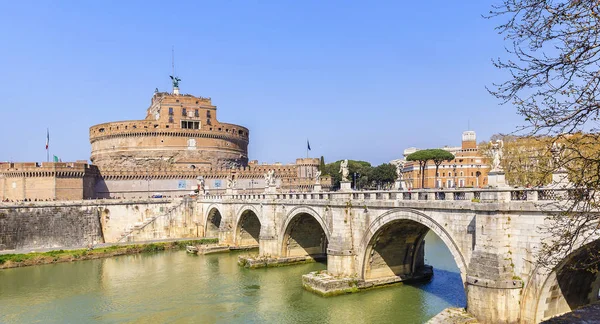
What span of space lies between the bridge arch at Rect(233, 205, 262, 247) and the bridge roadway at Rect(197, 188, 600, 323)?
1.82 metres

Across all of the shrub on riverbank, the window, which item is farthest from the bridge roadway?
the window

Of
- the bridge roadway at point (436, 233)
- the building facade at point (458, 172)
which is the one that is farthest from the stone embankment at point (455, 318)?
the building facade at point (458, 172)

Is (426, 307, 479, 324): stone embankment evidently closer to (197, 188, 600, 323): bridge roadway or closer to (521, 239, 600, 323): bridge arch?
(197, 188, 600, 323): bridge roadway

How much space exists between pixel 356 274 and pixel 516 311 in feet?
31.1

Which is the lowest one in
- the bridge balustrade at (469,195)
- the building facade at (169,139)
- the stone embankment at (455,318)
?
the stone embankment at (455,318)

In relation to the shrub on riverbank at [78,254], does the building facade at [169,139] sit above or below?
above

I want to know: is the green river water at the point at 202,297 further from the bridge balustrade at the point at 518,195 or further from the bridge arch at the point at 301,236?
the bridge balustrade at the point at 518,195

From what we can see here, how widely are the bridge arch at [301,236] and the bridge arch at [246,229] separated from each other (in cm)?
771

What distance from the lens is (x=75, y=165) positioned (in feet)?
167

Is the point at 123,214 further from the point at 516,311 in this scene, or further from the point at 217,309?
the point at 516,311

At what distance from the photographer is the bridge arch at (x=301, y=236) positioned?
99.8 ft

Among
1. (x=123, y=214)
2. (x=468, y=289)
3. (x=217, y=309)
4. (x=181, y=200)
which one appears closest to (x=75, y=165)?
(x=123, y=214)

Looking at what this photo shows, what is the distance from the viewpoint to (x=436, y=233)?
17469 mm

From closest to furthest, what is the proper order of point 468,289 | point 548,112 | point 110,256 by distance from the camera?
point 548,112 < point 468,289 < point 110,256
